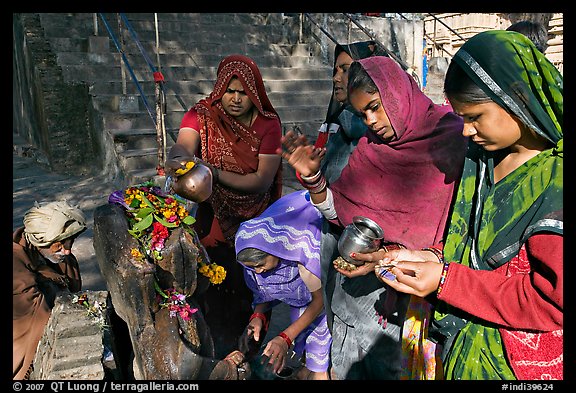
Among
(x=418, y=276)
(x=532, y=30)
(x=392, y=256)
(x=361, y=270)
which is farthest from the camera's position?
(x=532, y=30)

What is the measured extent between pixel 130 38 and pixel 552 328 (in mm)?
7933

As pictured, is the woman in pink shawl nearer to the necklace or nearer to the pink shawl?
the pink shawl

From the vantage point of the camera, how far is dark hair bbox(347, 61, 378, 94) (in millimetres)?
2031

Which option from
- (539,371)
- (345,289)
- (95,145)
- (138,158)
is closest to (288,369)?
(345,289)

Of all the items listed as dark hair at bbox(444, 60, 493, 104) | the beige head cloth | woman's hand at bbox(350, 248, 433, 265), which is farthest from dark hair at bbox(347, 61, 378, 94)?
the beige head cloth

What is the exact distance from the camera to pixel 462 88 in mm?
1532

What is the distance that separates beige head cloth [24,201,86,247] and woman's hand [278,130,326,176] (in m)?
1.33

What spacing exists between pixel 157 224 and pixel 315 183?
0.72 m

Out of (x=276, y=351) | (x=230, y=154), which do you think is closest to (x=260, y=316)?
(x=276, y=351)

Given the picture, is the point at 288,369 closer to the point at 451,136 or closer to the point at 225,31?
the point at 451,136

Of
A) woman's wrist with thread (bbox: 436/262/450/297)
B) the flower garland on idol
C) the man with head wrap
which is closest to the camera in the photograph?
woman's wrist with thread (bbox: 436/262/450/297)

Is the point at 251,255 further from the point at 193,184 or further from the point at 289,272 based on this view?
the point at 193,184

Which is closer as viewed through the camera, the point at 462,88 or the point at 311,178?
the point at 462,88

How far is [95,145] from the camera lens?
7086mm
